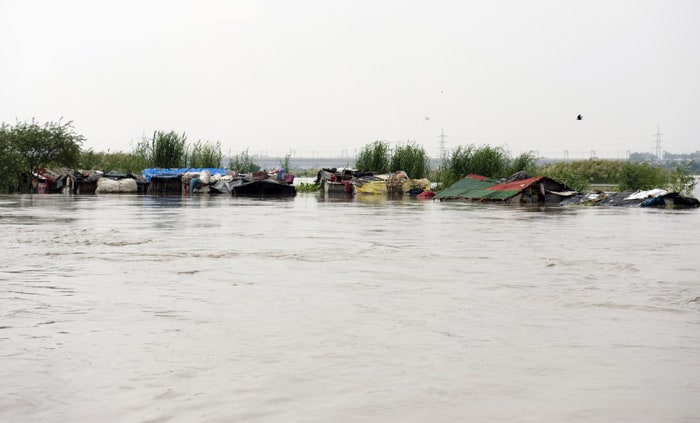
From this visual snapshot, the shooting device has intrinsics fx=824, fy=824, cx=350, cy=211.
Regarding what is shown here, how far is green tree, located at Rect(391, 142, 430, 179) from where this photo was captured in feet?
159

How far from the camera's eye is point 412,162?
48438 millimetres

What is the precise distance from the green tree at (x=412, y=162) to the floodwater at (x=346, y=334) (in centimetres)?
3542

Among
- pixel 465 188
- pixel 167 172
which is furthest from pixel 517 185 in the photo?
pixel 167 172

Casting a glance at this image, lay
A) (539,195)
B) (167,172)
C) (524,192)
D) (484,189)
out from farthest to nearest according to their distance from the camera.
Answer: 1. (167,172)
2. (484,189)
3. (539,195)
4. (524,192)

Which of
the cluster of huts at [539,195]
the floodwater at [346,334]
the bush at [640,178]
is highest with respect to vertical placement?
the bush at [640,178]

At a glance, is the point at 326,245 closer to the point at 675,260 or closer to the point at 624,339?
the point at 675,260

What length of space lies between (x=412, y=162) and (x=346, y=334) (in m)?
42.8

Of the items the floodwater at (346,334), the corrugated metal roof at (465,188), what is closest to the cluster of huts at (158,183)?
the corrugated metal roof at (465,188)

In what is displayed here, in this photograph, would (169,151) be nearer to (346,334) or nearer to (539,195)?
(539,195)

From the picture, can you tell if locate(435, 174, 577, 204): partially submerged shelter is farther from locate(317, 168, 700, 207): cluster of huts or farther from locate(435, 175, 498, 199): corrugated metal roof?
locate(435, 175, 498, 199): corrugated metal roof

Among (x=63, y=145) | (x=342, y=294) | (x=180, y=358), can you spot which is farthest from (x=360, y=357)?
(x=63, y=145)

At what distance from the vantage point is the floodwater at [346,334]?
166 inches

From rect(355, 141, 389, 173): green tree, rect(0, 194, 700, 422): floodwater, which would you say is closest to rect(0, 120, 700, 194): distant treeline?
rect(355, 141, 389, 173): green tree

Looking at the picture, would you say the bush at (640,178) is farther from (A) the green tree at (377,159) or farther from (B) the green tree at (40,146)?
(B) the green tree at (40,146)
